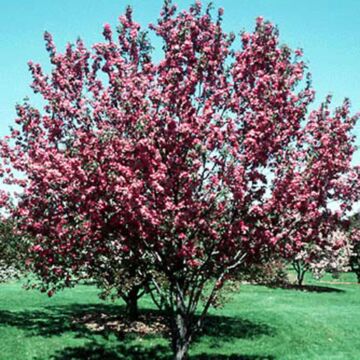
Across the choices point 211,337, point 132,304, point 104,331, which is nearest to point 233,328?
point 211,337

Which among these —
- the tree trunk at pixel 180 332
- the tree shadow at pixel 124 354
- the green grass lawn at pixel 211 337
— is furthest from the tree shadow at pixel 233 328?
the tree trunk at pixel 180 332

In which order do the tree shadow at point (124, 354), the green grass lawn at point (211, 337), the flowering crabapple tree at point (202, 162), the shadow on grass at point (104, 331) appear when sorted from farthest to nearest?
the green grass lawn at point (211, 337) → the shadow on grass at point (104, 331) → the tree shadow at point (124, 354) → the flowering crabapple tree at point (202, 162)

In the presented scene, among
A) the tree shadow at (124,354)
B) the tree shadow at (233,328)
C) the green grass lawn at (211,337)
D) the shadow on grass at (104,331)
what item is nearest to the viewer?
the tree shadow at (124,354)

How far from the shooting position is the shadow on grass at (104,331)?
1762cm

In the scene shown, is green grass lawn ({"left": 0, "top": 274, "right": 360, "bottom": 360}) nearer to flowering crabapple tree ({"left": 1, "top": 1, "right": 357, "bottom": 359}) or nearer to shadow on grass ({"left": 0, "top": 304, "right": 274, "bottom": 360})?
shadow on grass ({"left": 0, "top": 304, "right": 274, "bottom": 360})

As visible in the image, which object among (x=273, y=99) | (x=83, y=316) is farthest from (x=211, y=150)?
(x=83, y=316)

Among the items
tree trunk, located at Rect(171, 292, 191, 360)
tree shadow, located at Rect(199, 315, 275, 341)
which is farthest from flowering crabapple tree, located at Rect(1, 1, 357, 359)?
tree shadow, located at Rect(199, 315, 275, 341)

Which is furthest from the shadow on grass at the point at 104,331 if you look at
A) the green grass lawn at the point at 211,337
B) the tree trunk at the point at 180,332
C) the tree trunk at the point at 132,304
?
the tree trunk at the point at 180,332

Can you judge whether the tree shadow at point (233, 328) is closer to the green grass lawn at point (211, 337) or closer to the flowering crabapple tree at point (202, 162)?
the green grass lawn at point (211, 337)

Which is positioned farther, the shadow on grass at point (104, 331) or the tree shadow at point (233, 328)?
the tree shadow at point (233, 328)

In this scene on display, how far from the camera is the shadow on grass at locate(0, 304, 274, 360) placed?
694 inches

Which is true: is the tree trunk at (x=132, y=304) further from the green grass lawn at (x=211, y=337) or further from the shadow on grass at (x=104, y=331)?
the green grass lawn at (x=211, y=337)

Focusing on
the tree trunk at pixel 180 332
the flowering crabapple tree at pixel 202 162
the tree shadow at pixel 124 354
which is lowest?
the tree shadow at pixel 124 354

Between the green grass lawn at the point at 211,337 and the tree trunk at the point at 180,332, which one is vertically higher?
the tree trunk at the point at 180,332
